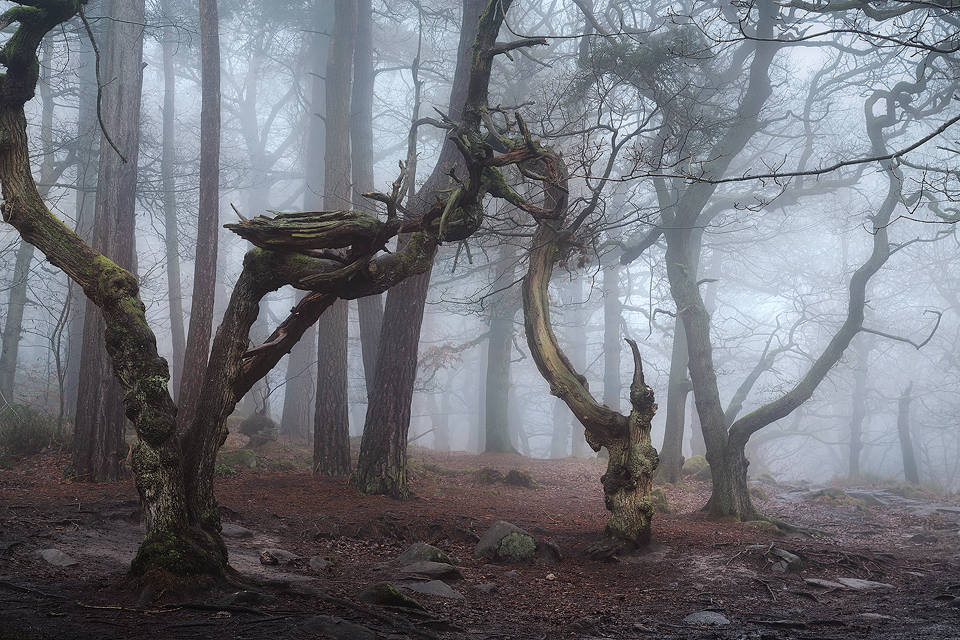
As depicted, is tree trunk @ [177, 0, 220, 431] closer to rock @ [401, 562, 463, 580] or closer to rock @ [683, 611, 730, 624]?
rock @ [401, 562, 463, 580]

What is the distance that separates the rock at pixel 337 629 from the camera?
10.8ft

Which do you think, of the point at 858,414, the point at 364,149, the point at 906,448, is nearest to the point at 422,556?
the point at 364,149

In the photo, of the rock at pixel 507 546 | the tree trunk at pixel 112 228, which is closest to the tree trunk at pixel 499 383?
the tree trunk at pixel 112 228

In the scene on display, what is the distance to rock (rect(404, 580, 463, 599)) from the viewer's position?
15.8 ft

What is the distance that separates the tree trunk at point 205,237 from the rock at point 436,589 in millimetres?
6307

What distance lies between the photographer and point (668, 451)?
14.0 m

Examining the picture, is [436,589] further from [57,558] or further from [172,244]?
[172,244]

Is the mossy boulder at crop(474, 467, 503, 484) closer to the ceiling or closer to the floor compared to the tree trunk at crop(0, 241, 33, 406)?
closer to the floor

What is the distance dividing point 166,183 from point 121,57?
8.61 meters

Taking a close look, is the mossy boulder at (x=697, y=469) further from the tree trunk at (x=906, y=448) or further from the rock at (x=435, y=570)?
the rock at (x=435, y=570)

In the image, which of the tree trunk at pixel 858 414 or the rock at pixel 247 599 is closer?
the rock at pixel 247 599

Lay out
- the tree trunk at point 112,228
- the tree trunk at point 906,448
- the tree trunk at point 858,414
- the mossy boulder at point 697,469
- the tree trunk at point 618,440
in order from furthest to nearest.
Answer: the tree trunk at point 858,414 → the tree trunk at point 906,448 → the mossy boulder at point 697,469 → the tree trunk at point 112,228 → the tree trunk at point 618,440

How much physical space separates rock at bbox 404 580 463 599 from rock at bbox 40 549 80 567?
2667mm

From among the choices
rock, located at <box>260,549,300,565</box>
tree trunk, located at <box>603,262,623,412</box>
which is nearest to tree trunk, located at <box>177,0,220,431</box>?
rock, located at <box>260,549,300,565</box>
